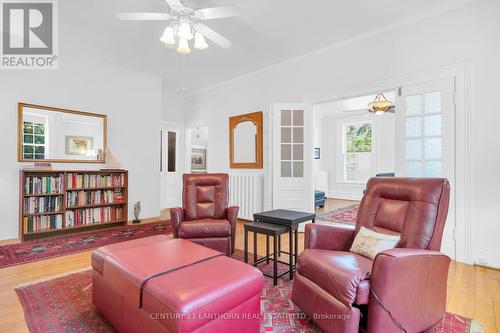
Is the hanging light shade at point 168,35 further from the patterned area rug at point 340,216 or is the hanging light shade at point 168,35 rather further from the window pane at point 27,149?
the patterned area rug at point 340,216

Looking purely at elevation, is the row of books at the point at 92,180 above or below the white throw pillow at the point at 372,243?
above

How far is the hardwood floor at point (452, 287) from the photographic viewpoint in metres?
1.83

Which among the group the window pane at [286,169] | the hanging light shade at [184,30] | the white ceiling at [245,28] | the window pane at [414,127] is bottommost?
the window pane at [286,169]

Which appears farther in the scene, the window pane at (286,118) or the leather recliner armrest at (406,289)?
the window pane at (286,118)

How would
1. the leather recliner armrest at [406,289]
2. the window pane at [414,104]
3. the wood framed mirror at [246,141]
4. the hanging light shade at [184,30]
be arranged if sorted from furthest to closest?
the wood framed mirror at [246,141] < the window pane at [414,104] < the hanging light shade at [184,30] < the leather recliner armrest at [406,289]

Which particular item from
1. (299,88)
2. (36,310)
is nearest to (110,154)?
(36,310)

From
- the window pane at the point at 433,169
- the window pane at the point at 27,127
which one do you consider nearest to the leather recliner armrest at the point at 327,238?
the window pane at the point at 433,169

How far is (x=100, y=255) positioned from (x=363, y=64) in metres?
3.76

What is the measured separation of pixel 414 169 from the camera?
10.6 feet

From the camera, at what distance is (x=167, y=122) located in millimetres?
6211

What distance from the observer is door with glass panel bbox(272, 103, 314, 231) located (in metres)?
4.27

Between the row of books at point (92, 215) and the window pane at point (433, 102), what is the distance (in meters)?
4.87

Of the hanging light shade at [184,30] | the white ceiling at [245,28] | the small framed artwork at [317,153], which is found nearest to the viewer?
the hanging light shade at [184,30]

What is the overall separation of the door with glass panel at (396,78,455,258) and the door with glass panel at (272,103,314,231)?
1.32 m
